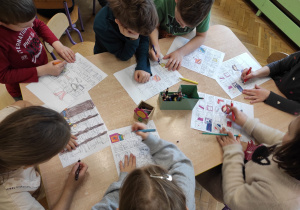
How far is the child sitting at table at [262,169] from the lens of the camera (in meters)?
0.84

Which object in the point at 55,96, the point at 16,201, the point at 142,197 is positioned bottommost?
the point at 16,201

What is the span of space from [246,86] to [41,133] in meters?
1.26

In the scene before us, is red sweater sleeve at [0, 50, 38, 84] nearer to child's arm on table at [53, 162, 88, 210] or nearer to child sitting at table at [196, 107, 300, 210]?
child's arm on table at [53, 162, 88, 210]

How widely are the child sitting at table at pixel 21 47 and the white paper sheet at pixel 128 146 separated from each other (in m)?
0.52

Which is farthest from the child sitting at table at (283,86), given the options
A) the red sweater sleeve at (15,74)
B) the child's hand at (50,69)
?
the red sweater sleeve at (15,74)

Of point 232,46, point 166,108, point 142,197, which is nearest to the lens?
point 142,197

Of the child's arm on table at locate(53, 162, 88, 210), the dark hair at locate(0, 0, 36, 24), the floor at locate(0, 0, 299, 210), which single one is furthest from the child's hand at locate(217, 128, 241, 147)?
the floor at locate(0, 0, 299, 210)

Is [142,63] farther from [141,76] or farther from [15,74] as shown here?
[15,74]

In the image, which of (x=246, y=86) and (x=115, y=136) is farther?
(x=246, y=86)

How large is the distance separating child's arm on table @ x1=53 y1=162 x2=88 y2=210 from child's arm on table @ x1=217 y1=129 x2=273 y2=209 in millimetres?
715

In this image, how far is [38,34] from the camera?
4.57 ft

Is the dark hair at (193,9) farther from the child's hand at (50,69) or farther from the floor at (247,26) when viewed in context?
the floor at (247,26)

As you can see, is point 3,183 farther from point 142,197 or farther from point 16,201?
point 142,197

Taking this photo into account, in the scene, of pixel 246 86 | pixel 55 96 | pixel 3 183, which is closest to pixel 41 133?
pixel 3 183
